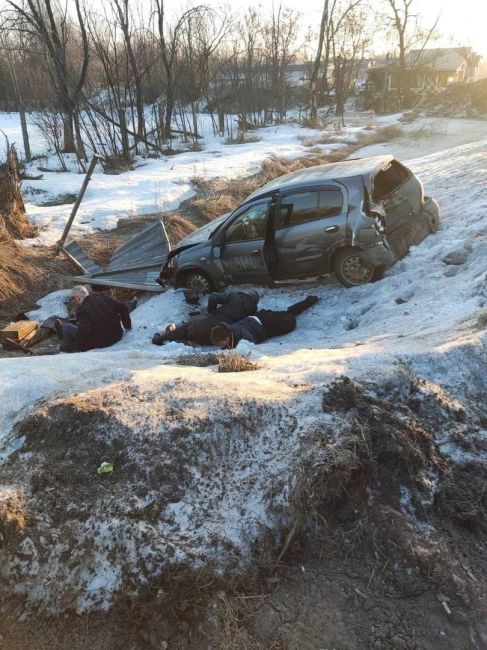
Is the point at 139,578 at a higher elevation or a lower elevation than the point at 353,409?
lower

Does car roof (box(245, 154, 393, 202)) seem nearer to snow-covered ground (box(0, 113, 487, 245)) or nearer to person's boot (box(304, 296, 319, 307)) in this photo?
person's boot (box(304, 296, 319, 307))

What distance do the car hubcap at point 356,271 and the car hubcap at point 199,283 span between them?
257 cm

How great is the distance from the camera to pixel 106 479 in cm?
299

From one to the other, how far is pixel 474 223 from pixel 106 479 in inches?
284

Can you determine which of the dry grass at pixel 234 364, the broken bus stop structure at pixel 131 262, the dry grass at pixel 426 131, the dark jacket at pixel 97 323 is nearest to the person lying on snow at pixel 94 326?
the dark jacket at pixel 97 323

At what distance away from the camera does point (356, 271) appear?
720 cm

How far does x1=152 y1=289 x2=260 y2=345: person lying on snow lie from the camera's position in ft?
21.7

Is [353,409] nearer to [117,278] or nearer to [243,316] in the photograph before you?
[243,316]

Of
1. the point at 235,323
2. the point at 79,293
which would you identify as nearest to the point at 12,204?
the point at 79,293

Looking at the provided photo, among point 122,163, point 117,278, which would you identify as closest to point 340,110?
point 122,163

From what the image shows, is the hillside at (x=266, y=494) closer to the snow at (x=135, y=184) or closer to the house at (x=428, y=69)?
the snow at (x=135, y=184)

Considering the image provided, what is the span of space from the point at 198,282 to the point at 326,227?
2.66 metres

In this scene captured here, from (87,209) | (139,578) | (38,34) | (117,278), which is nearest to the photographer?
(139,578)

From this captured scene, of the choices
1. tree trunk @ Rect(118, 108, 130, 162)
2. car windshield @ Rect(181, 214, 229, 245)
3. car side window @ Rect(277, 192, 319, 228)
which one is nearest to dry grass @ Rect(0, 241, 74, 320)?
car windshield @ Rect(181, 214, 229, 245)
